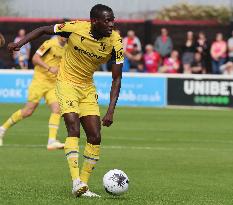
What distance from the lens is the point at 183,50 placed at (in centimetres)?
3528

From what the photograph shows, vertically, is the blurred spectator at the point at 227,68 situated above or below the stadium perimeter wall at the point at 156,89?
above

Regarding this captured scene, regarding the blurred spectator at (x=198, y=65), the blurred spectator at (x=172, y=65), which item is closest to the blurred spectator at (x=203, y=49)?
the blurred spectator at (x=198, y=65)

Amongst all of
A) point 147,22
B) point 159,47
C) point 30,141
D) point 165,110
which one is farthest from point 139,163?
point 147,22

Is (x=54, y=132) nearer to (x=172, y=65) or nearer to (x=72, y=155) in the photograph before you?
(x=72, y=155)

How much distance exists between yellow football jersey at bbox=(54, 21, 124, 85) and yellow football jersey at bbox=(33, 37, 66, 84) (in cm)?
620

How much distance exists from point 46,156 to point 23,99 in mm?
15115

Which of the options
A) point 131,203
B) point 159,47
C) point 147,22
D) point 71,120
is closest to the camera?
point 131,203

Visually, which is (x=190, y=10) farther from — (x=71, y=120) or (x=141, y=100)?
(x=71, y=120)

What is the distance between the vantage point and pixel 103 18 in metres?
11.1

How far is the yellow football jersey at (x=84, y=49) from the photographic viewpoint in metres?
11.4

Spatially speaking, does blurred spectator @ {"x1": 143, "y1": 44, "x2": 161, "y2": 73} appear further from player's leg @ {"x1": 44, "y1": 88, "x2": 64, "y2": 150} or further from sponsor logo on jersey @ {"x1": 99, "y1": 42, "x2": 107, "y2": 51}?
sponsor logo on jersey @ {"x1": 99, "y1": 42, "x2": 107, "y2": 51}

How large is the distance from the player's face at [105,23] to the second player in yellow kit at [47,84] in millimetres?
6538

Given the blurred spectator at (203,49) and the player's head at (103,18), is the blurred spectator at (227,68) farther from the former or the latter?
the player's head at (103,18)

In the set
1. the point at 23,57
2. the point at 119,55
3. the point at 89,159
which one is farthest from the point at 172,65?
the point at 89,159
